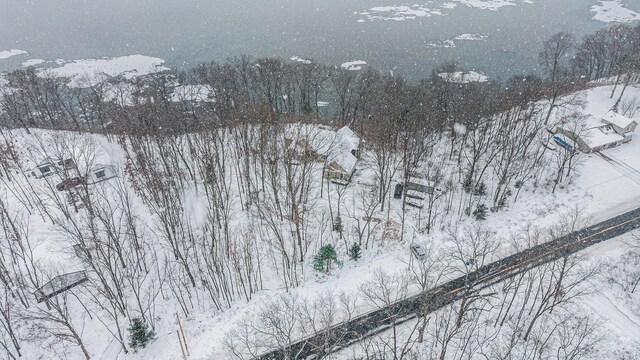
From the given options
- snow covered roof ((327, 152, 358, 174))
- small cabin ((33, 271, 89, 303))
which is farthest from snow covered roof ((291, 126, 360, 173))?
small cabin ((33, 271, 89, 303))

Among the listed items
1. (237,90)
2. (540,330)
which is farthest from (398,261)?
(237,90)

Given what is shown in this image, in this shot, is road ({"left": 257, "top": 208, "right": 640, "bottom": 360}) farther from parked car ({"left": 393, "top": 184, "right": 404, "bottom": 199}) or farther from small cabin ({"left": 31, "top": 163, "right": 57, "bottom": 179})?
small cabin ({"left": 31, "top": 163, "right": 57, "bottom": 179})

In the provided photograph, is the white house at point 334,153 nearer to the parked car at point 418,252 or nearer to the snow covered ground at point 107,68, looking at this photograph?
the parked car at point 418,252

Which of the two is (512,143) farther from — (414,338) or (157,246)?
(157,246)

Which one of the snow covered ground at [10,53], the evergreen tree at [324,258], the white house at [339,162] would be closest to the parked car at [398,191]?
the white house at [339,162]

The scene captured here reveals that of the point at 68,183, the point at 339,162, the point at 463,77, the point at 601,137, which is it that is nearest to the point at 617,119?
the point at 601,137

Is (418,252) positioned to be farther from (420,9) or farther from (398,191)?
(420,9)
